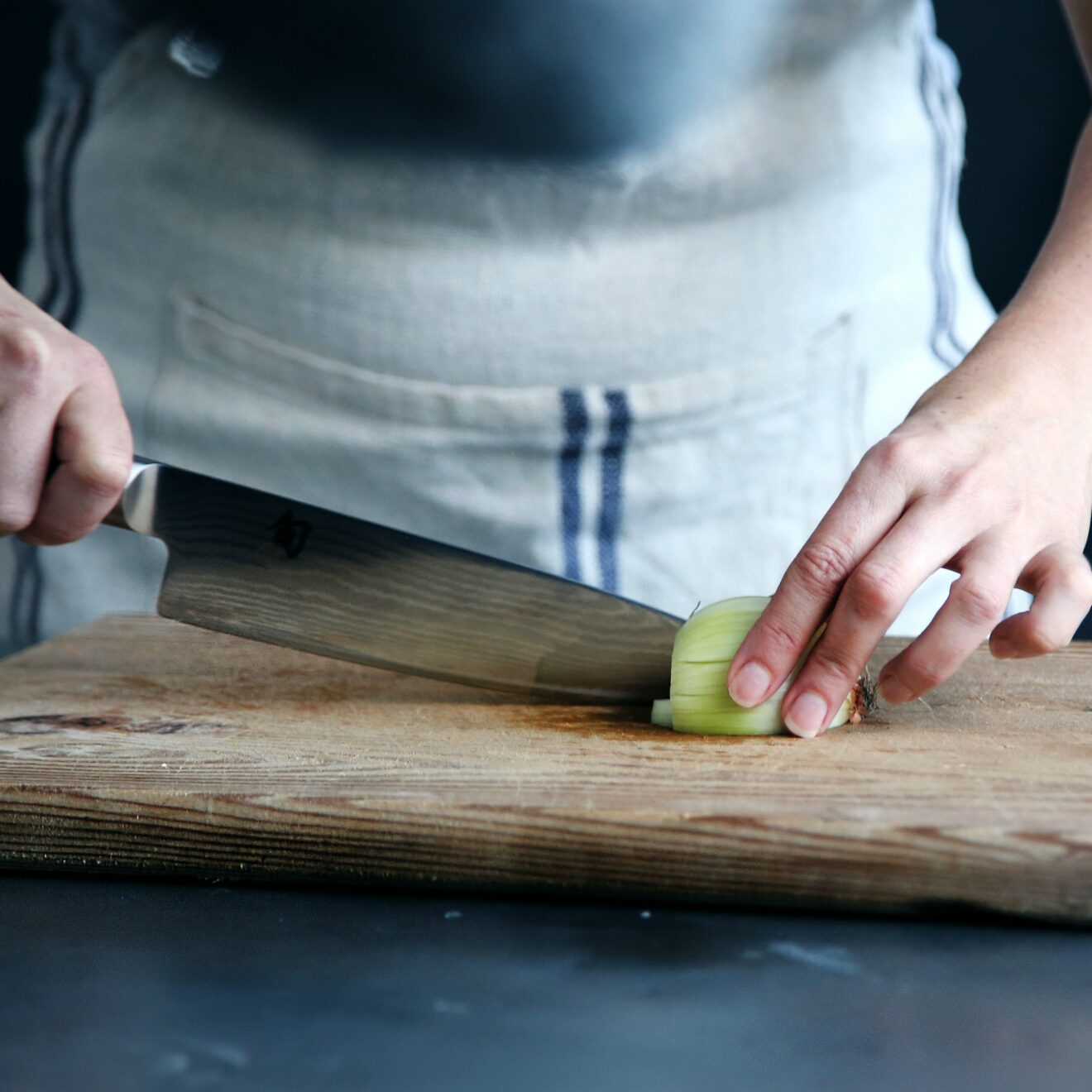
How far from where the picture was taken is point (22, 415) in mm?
874

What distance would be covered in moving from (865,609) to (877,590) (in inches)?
0.6

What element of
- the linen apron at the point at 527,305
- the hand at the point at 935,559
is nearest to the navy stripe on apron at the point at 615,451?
the linen apron at the point at 527,305

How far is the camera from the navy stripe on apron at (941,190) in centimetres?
131

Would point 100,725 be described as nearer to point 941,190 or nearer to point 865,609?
point 865,609

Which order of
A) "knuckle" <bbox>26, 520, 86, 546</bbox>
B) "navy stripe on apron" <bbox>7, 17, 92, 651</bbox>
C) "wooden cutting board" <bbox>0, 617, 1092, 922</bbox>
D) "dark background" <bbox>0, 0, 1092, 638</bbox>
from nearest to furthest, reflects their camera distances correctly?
1. "wooden cutting board" <bbox>0, 617, 1092, 922</bbox>
2. "knuckle" <bbox>26, 520, 86, 546</bbox>
3. "navy stripe on apron" <bbox>7, 17, 92, 651</bbox>
4. "dark background" <bbox>0, 0, 1092, 638</bbox>

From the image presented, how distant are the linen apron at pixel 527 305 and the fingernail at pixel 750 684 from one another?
0.41 metres

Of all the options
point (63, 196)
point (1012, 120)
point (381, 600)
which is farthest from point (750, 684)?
point (1012, 120)

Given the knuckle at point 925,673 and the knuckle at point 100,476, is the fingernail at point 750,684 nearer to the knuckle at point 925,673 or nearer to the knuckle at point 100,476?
the knuckle at point 925,673

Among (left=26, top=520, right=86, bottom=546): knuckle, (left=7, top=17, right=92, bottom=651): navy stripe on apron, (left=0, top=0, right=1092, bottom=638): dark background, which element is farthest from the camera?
(left=0, top=0, right=1092, bottom=638): dark background

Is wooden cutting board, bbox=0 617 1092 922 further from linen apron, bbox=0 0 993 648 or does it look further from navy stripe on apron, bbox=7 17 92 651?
navy stripe on apron, bbox=7 17 92 651

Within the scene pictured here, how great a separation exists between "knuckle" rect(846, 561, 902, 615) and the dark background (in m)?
1.24

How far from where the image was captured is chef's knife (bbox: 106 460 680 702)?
95 centimetres

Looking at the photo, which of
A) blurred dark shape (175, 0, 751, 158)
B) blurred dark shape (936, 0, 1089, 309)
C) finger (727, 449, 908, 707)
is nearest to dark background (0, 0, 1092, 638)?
blurred dark shape (936, 0, 1089, 309)

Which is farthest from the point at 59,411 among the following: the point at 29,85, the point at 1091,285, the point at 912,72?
the point at 29,85
